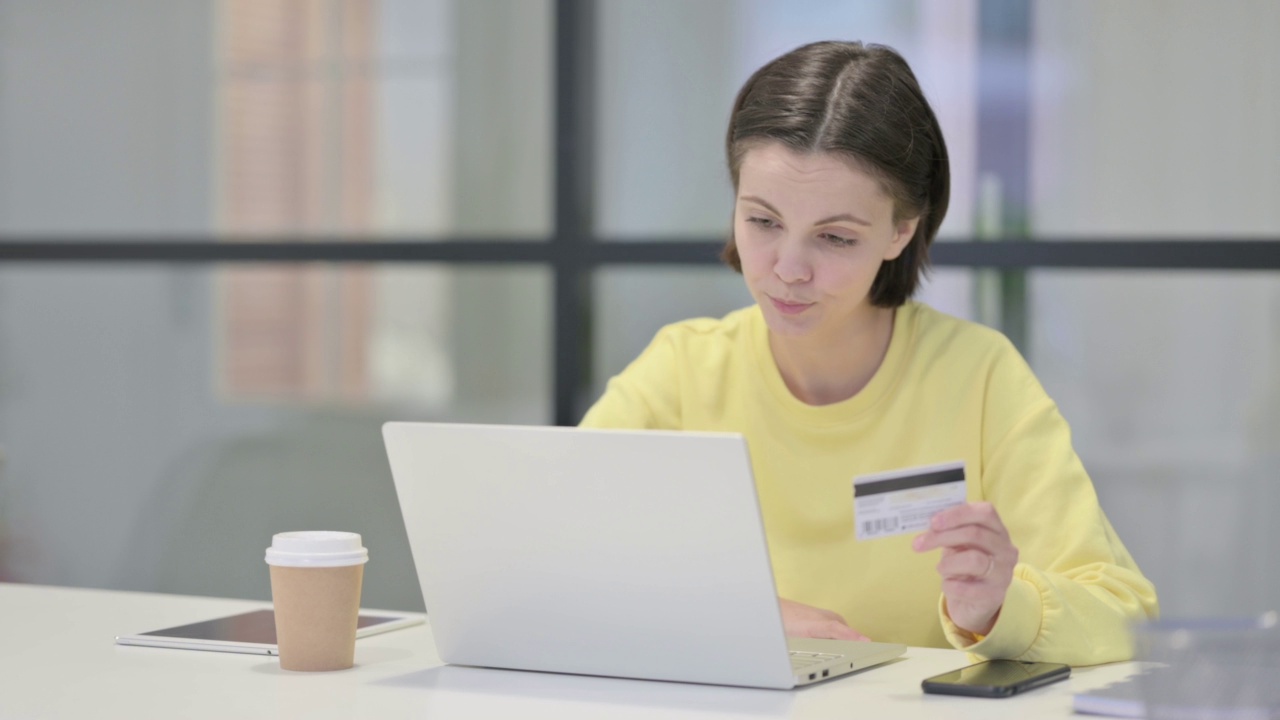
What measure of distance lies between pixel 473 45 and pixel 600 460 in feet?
7.00

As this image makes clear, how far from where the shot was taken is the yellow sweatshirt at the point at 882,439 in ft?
5.24

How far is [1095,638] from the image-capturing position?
1.29 metres

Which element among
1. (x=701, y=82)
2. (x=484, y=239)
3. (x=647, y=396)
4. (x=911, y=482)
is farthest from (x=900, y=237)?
(x=484, y=239)

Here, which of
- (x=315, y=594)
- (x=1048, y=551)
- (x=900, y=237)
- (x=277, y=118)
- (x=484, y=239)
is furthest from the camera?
(x=277, y=118)

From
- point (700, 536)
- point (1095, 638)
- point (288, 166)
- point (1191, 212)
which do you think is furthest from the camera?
point (288, 166)

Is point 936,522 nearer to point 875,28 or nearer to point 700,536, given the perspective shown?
point 700,536

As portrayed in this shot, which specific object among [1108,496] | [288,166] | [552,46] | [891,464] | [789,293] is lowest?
[1108,496]

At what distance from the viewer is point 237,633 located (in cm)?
140

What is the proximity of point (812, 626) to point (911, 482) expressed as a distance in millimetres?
334

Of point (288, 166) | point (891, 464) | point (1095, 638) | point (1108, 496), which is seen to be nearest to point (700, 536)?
point (1095, 638)

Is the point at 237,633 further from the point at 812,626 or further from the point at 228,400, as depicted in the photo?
the point at 228,400

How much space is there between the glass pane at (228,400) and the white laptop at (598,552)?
1.82 metres

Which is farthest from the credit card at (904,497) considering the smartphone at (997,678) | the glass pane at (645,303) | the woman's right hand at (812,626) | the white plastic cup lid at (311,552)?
the glass pane at (645,303)

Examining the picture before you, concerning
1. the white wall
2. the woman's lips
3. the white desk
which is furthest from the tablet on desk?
the white wall
